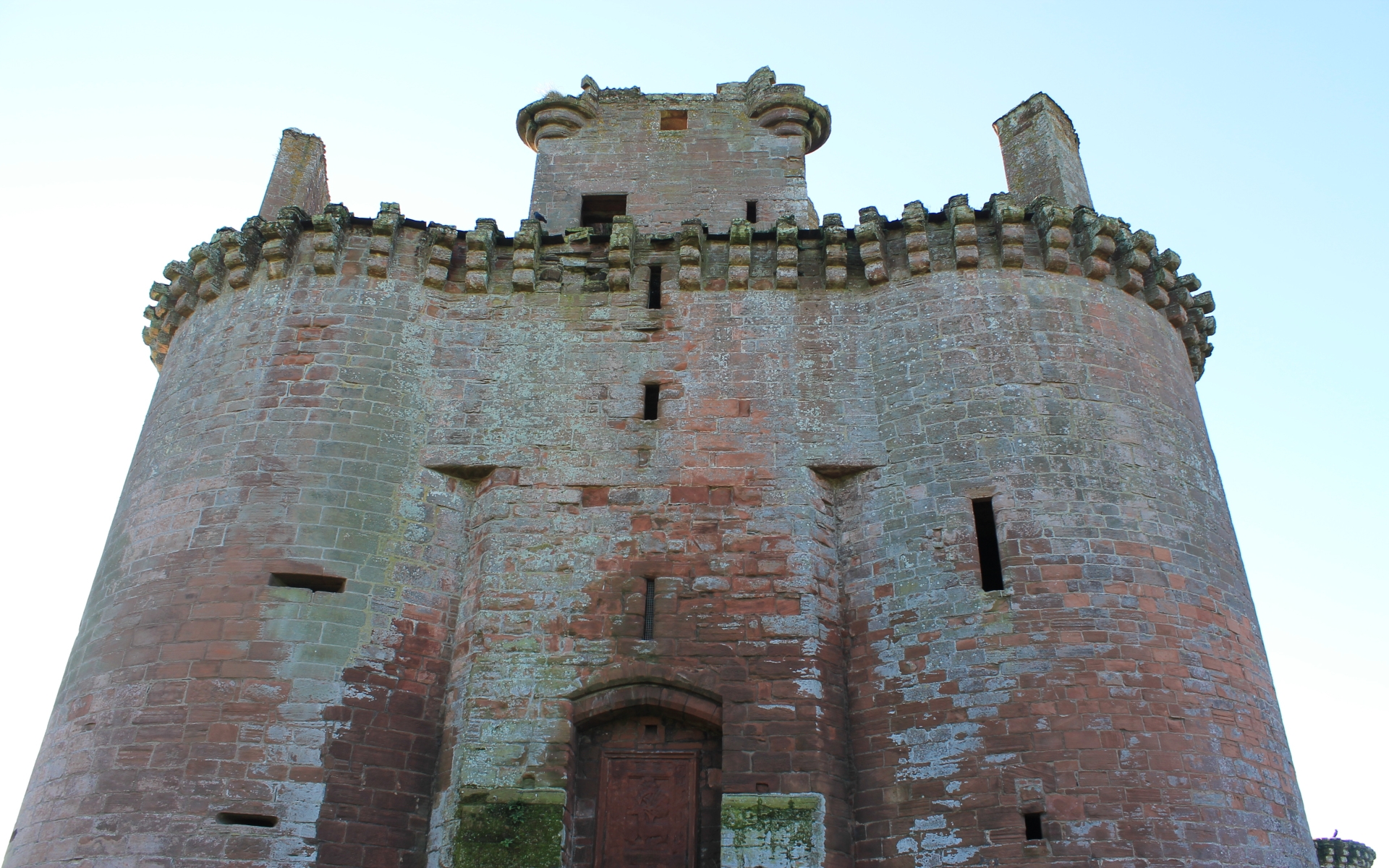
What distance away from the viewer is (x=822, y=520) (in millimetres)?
10031

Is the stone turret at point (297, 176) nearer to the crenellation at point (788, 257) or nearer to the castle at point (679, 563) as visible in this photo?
the castle at point (679, 563)

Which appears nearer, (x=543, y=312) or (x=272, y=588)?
(x=272, y=588)

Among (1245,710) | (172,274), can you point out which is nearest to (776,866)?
(1245,710)

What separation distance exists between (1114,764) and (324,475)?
7.64 metres

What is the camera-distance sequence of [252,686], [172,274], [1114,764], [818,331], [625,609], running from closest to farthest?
[1114,764] → [252,686] → [625,609] → [818,331] → [172,274]

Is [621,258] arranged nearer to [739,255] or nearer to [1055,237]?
[739,255]

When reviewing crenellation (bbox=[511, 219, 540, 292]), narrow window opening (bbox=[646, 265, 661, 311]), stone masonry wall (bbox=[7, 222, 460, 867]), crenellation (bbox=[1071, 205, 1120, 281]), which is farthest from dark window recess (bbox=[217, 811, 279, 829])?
crenellation (bbox=[1071, 205, 1120, 281])

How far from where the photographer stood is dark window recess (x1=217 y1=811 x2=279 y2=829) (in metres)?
8.23

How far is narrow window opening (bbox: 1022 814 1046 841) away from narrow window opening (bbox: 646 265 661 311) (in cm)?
647

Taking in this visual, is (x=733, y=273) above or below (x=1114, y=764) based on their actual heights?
above

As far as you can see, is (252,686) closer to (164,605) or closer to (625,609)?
(164,605)

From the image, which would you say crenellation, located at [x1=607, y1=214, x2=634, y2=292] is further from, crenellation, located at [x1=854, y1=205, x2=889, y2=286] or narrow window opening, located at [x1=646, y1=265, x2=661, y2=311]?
crenellation, located at [x1=854, y1=205, x2=889, y2=286]

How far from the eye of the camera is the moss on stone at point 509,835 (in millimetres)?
8297

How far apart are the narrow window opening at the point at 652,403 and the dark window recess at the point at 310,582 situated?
3.47m
